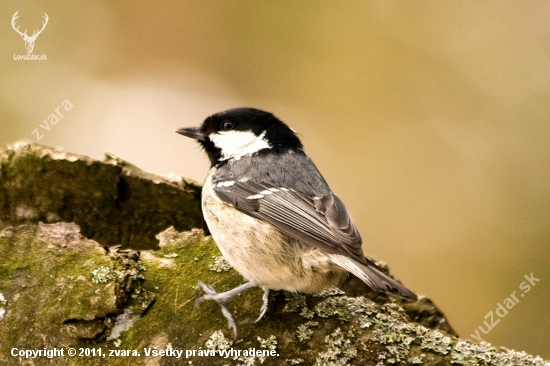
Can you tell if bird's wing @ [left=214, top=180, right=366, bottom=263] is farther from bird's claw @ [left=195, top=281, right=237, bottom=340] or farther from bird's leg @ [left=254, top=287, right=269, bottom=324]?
bird's claw @ [left=195, top=281, right=237, bottom=340]

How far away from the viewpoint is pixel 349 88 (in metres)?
4.61

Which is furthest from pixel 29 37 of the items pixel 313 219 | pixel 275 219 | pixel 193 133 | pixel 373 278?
pixel 373 278

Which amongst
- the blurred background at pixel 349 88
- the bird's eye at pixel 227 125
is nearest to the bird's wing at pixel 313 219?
the bird's eye at pixel 227 125

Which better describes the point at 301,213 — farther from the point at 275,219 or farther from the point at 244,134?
the point at 244,134

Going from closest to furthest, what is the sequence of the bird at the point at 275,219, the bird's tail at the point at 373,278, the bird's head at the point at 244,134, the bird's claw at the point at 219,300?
the bird's tail at the point at 373,278 → the bird's claw at the point at 219,300 → the bird at the point at 275,219 → the bird's head at the point at 244,134

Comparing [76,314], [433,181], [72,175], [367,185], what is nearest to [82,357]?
[76,314]

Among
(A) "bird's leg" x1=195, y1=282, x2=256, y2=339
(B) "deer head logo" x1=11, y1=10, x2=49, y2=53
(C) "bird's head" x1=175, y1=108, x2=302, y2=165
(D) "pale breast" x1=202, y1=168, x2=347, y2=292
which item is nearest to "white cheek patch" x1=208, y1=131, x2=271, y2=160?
(C) "bird's head" x1=175, y1=108, x2=302, y2=165

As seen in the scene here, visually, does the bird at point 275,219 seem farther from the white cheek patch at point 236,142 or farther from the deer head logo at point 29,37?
the deer head logo at point 29,37

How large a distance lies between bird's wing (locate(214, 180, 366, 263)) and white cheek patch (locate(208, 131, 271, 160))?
314 millimetres

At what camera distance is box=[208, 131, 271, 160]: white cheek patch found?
2680 mm

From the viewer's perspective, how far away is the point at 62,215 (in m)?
2.72

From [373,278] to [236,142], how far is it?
1.19 m

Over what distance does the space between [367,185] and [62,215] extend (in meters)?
2.50

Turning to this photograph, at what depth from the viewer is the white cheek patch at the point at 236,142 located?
8.79 feet
